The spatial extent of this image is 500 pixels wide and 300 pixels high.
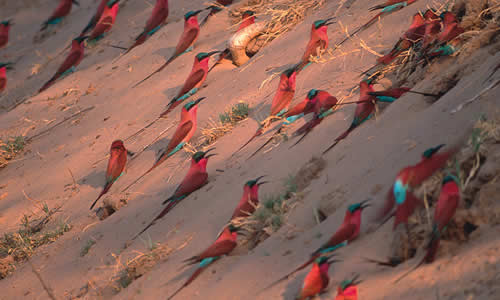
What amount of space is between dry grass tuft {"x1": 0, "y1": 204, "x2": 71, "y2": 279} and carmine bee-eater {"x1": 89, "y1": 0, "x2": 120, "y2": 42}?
3842 millimetres

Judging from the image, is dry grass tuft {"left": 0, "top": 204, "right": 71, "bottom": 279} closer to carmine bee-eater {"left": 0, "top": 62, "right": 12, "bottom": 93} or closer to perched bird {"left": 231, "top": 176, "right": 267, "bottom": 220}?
perched bird {"left": 231, "top": 176, "right": 267, "bottom": 220}

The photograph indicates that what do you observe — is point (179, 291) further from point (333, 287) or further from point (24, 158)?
point (24, 158)

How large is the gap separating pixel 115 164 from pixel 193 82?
1.24 m

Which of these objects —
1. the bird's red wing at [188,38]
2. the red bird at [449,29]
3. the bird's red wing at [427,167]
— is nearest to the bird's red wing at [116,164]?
the bird's red wing at [188,38]

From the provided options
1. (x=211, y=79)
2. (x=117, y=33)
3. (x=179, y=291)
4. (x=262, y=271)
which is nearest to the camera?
(x=262, y=271)

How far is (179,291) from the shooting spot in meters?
2.92

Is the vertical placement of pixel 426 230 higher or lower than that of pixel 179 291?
higher

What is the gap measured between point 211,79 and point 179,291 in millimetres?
3327

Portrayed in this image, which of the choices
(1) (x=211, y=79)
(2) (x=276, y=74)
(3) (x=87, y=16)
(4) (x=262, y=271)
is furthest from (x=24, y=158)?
(4) (x=262, y=271)

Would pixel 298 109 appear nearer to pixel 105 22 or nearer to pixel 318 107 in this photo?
pixel 318 107

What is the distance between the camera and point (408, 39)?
4102mm

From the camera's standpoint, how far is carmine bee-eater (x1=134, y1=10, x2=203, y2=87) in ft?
21.1

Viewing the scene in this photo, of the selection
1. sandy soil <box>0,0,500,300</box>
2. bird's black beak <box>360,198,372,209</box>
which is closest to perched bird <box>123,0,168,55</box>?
sandy soil <box>0,0,500,300</box>

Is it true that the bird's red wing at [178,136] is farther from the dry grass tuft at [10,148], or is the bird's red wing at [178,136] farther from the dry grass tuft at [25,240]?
the dry grass tuft at [10,148]
